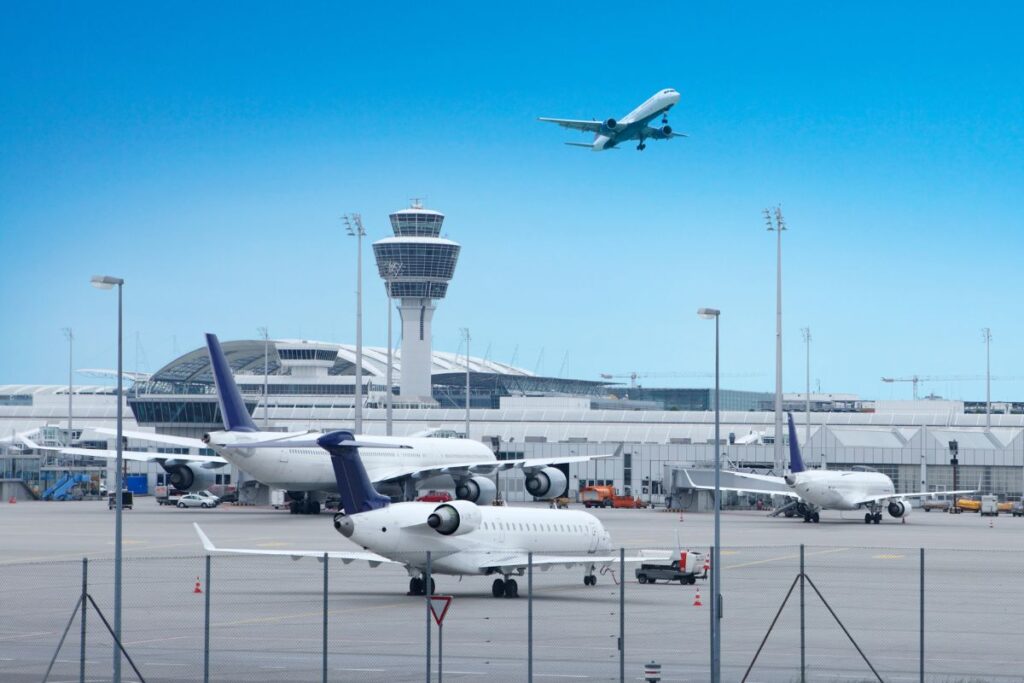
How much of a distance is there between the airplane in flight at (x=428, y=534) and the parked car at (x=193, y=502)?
5990cm

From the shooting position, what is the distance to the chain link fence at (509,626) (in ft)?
94.7

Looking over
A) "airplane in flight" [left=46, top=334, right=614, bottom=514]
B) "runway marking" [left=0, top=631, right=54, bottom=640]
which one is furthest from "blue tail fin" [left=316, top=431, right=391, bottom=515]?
"airplane in flight" [left=46, top=334, right=614, bottom=514]

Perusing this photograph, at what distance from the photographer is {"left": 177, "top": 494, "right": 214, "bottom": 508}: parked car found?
101688 millimetres

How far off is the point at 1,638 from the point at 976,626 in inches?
881

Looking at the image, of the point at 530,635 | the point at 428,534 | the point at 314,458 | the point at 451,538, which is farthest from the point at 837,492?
the point at 530,635

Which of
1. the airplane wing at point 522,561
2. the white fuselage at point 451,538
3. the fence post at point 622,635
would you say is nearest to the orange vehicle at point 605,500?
the white fuselage at point 451,538

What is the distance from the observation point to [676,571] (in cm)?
4700

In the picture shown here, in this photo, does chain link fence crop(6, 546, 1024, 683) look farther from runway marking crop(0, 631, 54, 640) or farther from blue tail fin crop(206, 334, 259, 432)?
blue tail fin crop(206, 334, 259, 432)

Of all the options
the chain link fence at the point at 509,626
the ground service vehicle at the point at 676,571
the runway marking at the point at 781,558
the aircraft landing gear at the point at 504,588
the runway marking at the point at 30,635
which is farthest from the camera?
the runway marking at the point at 781,558

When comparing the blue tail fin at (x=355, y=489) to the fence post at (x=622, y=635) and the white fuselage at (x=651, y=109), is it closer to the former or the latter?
Result: the fence post at (x=622, y=635)

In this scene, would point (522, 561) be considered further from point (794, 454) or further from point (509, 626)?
point (794, 454)

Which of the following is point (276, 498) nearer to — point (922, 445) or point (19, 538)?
point (19, 538)

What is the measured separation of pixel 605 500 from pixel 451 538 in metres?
71.4

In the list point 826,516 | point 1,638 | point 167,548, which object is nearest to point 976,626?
point 1,638
